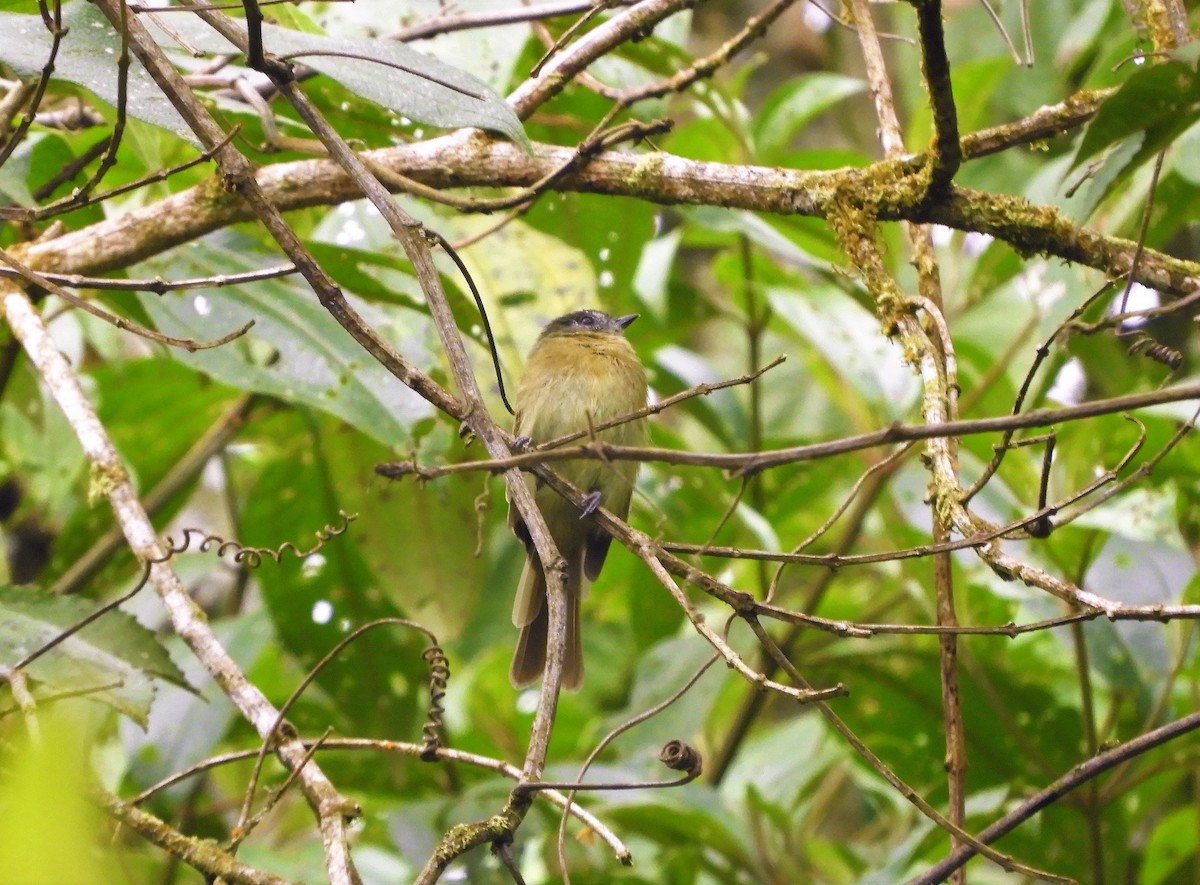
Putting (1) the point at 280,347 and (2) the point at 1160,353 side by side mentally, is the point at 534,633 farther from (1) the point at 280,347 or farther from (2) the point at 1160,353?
(2) the point at 1160,353

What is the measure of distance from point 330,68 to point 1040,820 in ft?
7.05

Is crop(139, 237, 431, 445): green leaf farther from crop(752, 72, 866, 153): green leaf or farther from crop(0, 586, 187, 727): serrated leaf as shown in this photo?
crop(752, 72, 866, 153): green leaf

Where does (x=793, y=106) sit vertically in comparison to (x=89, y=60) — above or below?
above

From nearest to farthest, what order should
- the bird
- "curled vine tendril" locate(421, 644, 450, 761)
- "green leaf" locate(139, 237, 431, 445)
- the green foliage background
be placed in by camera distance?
1. "curled vine tendril" locate(421, 644, 450, 761)
2. "green leaf" locate(139, 237, 431, 445)
3. the green foliage background
4. the bird

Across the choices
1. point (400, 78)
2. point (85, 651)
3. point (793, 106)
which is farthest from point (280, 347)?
point (793, 106)

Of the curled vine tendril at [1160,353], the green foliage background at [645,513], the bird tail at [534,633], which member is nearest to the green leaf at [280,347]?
the green foliage background at [645,513]

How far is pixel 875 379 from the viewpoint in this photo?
3178mm

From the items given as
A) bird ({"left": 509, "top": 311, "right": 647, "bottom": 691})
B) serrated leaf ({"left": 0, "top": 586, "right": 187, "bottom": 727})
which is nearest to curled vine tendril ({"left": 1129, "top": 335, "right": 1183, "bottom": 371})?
serrated leaf ({"left": 0, "top": 586, "right": 187, "bottom": 727})

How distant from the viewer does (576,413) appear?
119 inches

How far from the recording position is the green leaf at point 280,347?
231cm

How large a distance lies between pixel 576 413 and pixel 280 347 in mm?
828

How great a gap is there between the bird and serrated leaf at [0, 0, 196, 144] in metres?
1.36

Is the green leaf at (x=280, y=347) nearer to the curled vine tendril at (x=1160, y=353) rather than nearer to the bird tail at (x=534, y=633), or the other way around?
the bird tail at (x=534, y=633)

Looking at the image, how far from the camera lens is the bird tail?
2.73 meters
